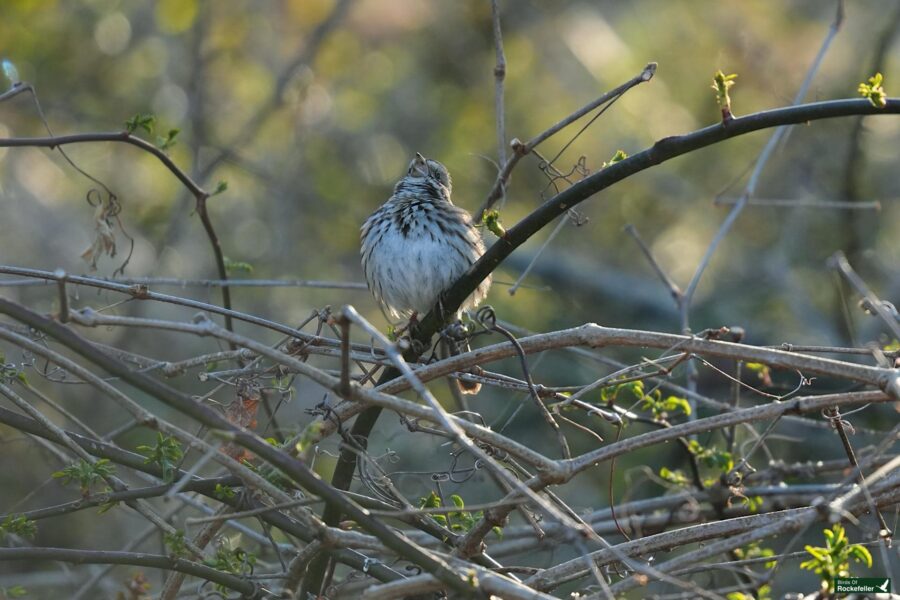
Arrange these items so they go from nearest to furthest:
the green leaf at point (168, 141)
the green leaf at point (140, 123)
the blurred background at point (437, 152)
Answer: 1. the green leaf at point (140, 123)
2. the green leaf at point (168, 141)
3. the blurred background at point (437, 152)

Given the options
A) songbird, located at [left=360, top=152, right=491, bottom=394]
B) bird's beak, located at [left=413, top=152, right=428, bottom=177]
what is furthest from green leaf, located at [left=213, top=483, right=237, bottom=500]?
bird's beak, located at [left=413, top=152, right=428, bottom=177]

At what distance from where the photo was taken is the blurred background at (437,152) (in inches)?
269

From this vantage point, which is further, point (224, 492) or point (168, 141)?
point (168, 141)

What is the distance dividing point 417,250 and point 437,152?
4617mm

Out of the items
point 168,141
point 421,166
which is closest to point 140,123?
point 168,141

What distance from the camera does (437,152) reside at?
29.6 ft

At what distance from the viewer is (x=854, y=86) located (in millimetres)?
7012

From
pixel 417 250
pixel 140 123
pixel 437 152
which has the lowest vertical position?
pixel 140 123

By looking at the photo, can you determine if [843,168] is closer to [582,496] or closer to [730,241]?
[730,241]

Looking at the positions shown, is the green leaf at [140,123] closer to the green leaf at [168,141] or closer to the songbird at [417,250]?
the green leaf at [168,141]

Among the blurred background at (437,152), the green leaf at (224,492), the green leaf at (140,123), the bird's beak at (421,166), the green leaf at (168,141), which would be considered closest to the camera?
the green leaf at (224,492)

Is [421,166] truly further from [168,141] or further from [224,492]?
[224,492]

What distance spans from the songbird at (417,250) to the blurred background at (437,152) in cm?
103

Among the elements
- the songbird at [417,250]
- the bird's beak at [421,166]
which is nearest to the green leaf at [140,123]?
the songbird at [417,250]
